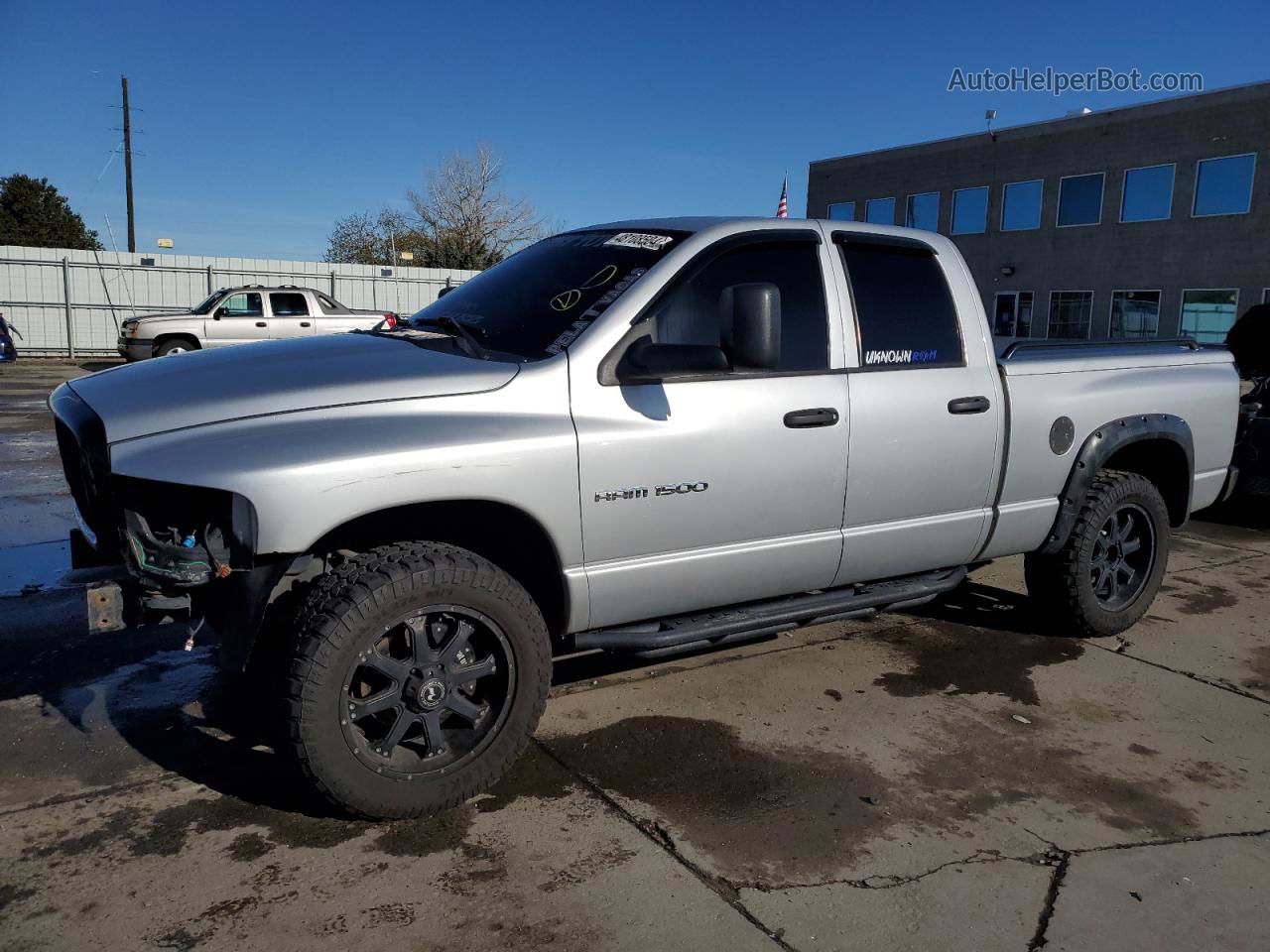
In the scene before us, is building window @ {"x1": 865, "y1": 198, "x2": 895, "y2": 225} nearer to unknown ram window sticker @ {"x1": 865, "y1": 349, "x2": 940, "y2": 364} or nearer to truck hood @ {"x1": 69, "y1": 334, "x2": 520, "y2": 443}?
unknown ram window sticker @ {"x1": 865, "y1": 349, "x2": 940, "y2": 364}

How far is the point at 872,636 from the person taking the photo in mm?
5098

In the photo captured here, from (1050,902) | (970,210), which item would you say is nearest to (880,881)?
(1050,902)

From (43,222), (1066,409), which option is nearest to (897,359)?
(1066,409)

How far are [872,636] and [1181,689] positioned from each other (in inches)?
54.7

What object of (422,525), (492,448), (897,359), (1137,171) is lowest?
(422,525)

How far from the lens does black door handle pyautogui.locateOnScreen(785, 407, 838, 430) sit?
143 inches

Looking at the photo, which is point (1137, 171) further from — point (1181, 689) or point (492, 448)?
point (492, 448)

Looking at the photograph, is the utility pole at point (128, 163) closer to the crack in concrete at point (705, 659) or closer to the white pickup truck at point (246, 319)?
the white pickup truck at point (246, 319)

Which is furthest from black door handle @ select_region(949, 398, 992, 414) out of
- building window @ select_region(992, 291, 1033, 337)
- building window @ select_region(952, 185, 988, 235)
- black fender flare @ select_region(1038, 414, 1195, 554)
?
building window @ select_region(952, 185, 988, 235)

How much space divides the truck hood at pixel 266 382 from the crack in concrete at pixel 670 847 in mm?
1388

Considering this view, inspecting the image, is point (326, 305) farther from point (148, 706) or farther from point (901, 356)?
point (901, 356)

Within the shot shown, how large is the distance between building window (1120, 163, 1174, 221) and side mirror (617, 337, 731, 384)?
2750 cm

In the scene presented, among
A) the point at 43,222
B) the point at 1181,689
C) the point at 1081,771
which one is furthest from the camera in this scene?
the point at 43,222

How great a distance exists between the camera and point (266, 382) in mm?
3074
